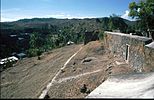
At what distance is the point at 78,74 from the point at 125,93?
10929 mm

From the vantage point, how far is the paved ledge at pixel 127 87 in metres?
7.02

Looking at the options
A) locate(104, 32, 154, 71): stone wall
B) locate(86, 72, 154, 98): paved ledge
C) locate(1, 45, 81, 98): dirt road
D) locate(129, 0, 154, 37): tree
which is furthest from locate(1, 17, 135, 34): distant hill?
locate(86, 72, 154, 98): paved ledge

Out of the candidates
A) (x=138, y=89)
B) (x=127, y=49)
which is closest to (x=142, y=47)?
(x=127, y=49)

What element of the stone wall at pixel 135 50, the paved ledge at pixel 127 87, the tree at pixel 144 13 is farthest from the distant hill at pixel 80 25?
the paved ledge at pixel 127 87

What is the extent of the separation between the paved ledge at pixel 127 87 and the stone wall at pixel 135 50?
279 cm

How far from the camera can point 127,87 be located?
8.04 m

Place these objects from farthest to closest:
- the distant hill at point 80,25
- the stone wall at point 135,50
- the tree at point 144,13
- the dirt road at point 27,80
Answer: the distant hill at point 80,25
the tree at point 144,13
the stone wall at point 135,50
the dirt road at point 27,80

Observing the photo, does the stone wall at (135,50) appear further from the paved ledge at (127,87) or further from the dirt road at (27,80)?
the dirt road at (27,80)

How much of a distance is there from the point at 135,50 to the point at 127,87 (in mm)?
6697

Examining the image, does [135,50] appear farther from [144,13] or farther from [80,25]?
[80,25]

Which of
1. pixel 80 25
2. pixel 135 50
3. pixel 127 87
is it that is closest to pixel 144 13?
pixel 135 50

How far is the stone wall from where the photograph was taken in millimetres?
12202

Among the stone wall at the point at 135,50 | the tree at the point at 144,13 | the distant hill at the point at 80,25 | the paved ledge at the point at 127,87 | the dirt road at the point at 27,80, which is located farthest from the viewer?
the distant hill at the point at 80,25

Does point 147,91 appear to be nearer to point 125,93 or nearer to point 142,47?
point 125,93
